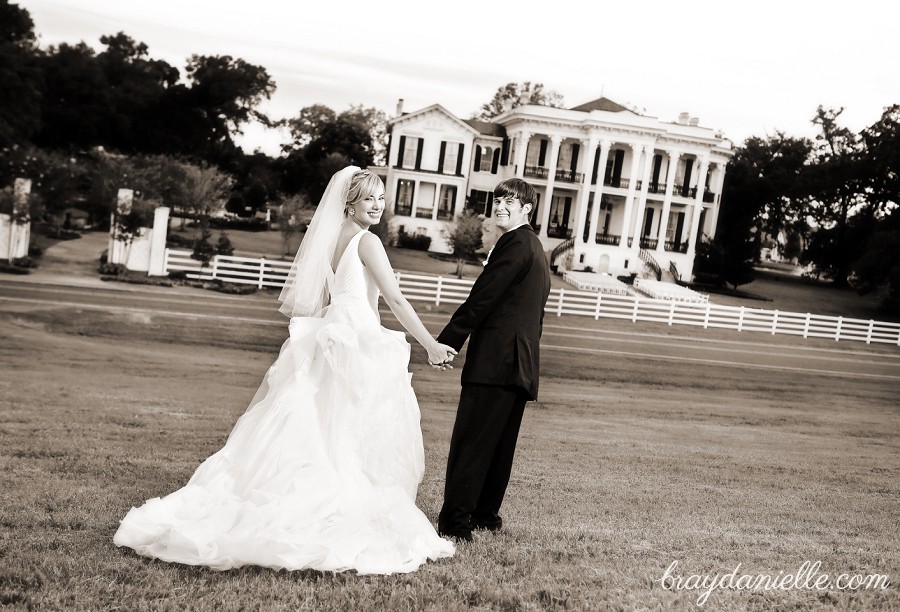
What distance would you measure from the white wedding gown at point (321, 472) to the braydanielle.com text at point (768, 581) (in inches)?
48.3

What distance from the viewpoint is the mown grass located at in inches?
161

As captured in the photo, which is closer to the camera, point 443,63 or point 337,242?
point 337,242

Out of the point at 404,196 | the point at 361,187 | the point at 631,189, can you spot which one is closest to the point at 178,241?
the point at 404,196

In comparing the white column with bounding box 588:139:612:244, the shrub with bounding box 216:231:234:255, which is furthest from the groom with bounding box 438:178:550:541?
the white column with bounding box 588:139:612:244

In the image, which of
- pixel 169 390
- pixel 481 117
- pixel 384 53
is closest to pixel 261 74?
pixel 384 53

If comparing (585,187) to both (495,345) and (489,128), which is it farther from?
(495,345)

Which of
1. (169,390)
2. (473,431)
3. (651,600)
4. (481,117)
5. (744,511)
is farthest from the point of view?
(481,117)

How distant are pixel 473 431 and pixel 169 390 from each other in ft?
36.5

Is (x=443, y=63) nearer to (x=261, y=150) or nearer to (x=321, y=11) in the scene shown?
(x=321, y=11)

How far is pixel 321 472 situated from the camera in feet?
15.6

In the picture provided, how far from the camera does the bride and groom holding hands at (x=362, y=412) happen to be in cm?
462

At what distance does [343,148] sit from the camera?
2223 inches

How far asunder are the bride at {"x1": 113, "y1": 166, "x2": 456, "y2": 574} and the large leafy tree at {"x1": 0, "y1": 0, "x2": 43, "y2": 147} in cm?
4179

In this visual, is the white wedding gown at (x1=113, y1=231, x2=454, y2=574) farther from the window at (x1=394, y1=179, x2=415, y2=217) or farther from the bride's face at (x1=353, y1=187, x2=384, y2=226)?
the window at (x1=394, y1=179, x2=415, y2=217)
